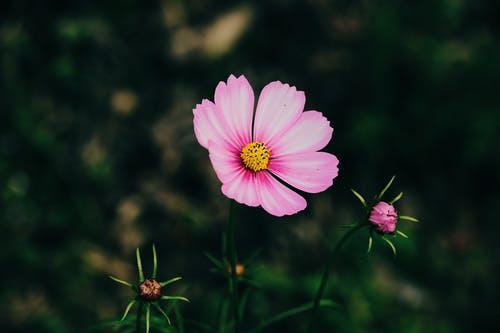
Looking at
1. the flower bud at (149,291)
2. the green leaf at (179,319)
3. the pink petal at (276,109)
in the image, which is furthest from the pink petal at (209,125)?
the green leaf at (179,319)

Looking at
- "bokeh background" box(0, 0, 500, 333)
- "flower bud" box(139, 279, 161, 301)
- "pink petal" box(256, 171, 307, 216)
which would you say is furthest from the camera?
"bokeh background" box(0, 0, 500, 333)

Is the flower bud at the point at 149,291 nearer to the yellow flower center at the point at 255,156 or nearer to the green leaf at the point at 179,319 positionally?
the green leaf at the point at 179,319

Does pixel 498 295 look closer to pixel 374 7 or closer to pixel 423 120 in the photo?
pixel 423 120

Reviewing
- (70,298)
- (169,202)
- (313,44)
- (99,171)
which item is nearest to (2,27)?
A: (99,171)

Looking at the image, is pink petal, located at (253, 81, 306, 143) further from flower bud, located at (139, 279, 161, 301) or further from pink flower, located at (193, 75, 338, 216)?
flower bud, located at (139, 279, 161, 301)

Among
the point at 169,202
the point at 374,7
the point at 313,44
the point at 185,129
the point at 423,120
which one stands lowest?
the point at 169,202

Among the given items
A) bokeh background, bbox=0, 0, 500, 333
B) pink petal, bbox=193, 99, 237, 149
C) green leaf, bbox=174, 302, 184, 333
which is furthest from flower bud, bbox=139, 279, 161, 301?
bokeh background, bbox=0, 0, 500, 333
